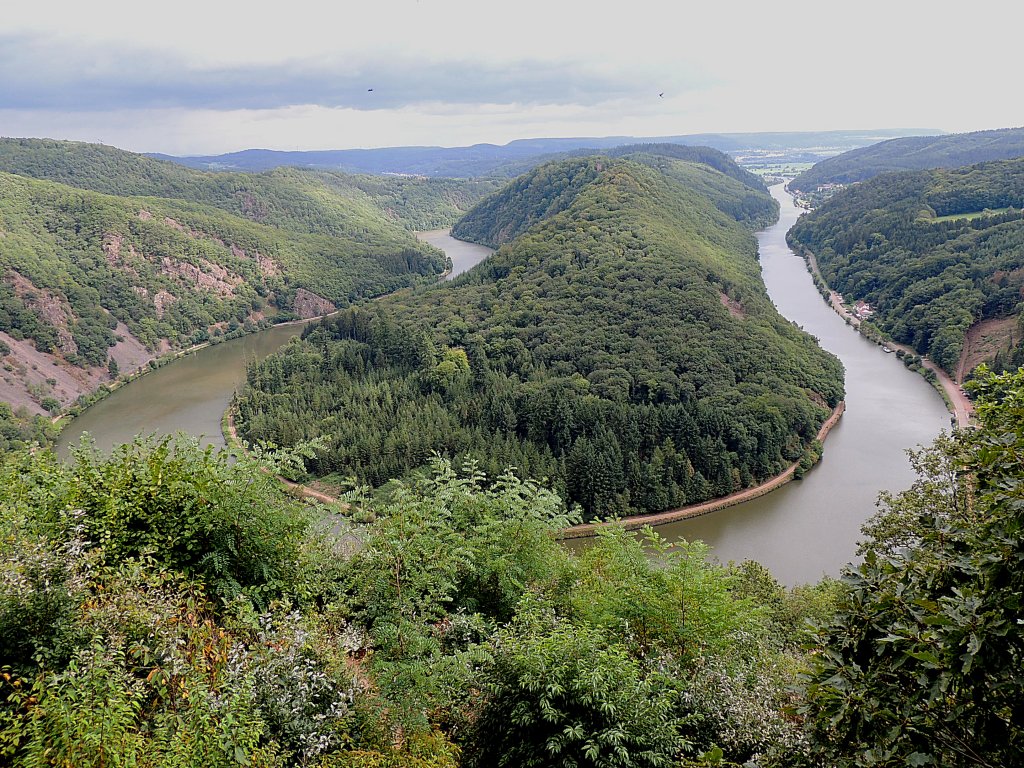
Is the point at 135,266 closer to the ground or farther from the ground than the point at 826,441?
farther from the ground

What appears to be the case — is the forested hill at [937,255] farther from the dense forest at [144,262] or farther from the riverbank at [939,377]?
the dense forest at [144,262]

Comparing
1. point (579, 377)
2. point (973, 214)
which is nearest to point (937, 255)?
point (973, 214)

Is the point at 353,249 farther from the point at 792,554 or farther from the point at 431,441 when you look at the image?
the point at 792,554

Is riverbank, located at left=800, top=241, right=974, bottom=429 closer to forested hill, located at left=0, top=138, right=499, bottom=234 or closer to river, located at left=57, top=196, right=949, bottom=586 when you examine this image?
river, located at left=57, top=196, right=949, bottom=586

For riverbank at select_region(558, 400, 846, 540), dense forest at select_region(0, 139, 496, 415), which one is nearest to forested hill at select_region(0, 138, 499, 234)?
dense forest at select_region(0, 139, 496, 415)

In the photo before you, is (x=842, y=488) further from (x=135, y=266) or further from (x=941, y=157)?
(x=941, y=157)

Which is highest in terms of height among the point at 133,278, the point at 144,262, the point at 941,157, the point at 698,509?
the point at 941,157
